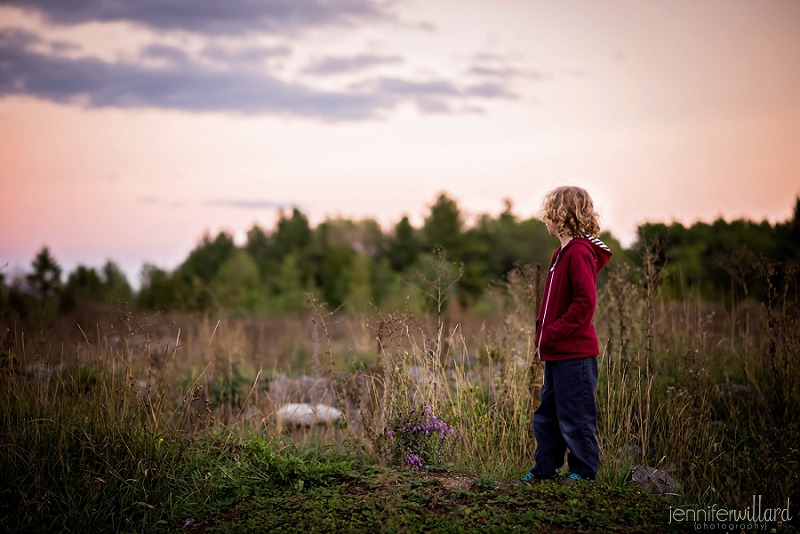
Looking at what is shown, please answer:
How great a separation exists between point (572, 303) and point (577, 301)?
0.03 metres

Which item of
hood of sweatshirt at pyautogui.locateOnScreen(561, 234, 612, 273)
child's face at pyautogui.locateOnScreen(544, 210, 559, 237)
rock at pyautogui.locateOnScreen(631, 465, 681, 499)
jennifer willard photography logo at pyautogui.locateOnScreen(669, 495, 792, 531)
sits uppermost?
child's face at pyautogui.locateOnScreen(544, 210, 559, 237)

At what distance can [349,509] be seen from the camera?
2936mm

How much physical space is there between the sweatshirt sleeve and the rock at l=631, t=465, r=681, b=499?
1.13m

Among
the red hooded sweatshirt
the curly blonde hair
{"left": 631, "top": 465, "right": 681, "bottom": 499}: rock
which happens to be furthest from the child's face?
{"left": 631, "top": 465, "right": 681, "bottom": 499}: rock

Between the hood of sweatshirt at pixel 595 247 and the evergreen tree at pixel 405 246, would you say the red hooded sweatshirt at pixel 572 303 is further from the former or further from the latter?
the evergreen tree at pixel 405 246

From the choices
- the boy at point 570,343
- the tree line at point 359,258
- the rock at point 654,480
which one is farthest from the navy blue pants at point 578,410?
the tree line at point 359,258

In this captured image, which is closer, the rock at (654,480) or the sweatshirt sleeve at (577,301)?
the sweatshirt sleeve at (577,301)

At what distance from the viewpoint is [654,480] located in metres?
3.67

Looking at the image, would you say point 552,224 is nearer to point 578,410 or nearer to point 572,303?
point 572,303

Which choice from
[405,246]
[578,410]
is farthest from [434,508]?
[405,246]

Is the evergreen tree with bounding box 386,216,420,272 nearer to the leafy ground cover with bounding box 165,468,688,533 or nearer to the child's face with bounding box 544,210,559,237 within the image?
the child's face with bounding box 544,210,559,237

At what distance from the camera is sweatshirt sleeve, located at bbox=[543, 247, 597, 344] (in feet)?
11.0

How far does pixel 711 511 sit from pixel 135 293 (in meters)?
23.6

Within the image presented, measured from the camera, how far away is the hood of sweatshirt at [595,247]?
3535 millimetres
